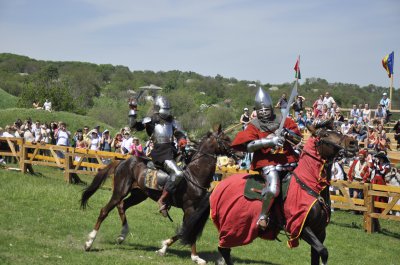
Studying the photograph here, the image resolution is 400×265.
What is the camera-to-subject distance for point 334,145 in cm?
793

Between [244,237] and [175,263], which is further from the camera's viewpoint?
[175,263]

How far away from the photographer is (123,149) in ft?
66.1

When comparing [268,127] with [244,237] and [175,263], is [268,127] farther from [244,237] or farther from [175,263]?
[175,263]

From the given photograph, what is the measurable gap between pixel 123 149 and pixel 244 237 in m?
12.3

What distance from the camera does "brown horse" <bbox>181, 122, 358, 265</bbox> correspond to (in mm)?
7836

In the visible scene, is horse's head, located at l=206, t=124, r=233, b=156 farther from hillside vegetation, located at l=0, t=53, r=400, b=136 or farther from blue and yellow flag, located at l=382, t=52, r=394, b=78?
hillside vegetation, located at l=0, t=53, r=400, b=136

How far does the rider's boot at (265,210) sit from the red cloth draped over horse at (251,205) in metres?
0.17

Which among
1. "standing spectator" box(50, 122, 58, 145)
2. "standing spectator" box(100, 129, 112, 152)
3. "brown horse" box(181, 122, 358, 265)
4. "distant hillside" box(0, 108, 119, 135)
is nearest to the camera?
"brown horse" box(181, 122, 358, 265)

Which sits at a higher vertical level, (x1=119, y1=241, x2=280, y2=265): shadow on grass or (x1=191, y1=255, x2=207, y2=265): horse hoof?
(x1=191, y1=255, x2=207, y2=265): horse hoof

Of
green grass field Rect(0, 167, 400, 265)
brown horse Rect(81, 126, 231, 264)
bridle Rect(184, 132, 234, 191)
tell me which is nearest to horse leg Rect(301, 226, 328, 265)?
brown horse Rect(81, 126, 231, 264)

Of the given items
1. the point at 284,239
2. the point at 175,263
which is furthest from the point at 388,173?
the point at 175,263

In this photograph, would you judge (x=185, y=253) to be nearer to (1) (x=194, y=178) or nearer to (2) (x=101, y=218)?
(1) (x=194, y=178)

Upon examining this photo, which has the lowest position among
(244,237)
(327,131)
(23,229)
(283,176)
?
(23,229)

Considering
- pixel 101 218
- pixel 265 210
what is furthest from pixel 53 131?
pixel 265 210
